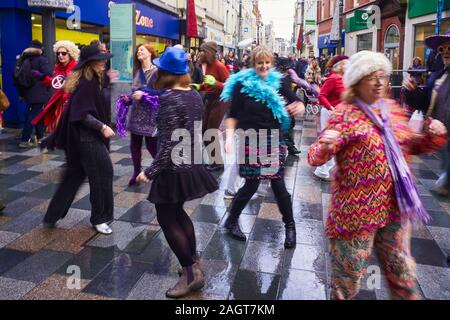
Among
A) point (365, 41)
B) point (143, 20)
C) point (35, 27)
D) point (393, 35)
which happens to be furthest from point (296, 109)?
point (365, 41)

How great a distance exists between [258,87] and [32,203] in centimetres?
315

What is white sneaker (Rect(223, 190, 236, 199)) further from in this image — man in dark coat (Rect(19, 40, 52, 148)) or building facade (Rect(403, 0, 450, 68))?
building facade (Rect(403, 0, 450, 68))

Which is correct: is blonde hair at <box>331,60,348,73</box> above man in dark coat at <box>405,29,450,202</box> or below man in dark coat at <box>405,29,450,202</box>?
above

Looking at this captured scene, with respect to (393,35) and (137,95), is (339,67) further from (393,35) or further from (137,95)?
(393,35)

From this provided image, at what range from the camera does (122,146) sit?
350 inches

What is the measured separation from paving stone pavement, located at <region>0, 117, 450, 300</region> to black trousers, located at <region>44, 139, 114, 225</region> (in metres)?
0.19

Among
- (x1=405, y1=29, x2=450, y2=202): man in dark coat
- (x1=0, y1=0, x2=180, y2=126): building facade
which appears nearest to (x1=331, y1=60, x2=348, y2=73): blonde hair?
(x1=405, y1=29, x2=450, y2=202): man in dark coat

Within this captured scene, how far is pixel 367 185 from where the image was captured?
256 centimetres

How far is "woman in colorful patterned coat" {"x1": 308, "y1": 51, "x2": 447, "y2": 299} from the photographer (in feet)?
8.36

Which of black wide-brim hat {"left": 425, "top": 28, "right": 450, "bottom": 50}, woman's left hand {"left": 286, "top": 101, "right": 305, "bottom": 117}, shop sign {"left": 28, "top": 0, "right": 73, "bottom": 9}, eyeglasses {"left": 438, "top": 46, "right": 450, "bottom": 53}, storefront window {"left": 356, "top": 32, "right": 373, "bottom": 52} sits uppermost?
storefront window {"left": 356, "top": 32, "right": 373, "bottom": 52}

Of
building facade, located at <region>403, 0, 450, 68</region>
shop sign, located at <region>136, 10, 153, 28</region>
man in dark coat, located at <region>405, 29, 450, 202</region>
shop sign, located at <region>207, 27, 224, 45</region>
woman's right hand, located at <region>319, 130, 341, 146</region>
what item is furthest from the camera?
shop sign, located at <region>207, 27, 224, 45</region>

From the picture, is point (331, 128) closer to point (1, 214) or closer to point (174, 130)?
point (174, 130)
